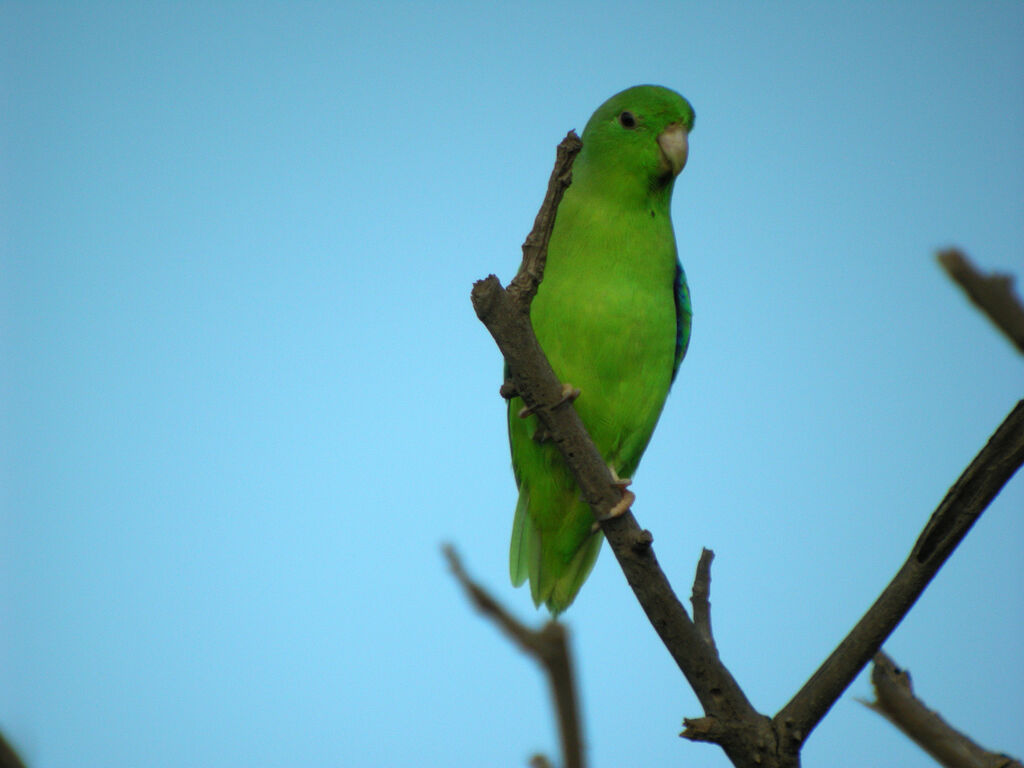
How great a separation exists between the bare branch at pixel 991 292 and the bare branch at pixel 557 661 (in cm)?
53

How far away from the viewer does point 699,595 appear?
2.66 meters

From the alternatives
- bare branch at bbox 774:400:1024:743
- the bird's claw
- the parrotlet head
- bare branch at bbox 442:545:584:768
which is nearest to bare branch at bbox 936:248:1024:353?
bare branch at bbox 442:545:584:768

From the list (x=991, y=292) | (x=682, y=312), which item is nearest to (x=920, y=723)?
(x=991, y=292)

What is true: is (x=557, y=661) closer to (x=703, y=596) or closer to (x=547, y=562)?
(x=703, y=596)

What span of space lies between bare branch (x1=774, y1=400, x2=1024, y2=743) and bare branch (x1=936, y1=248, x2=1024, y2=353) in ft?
3.53

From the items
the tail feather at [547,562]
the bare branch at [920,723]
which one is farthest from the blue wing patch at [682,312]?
the bare branch at [920,723]

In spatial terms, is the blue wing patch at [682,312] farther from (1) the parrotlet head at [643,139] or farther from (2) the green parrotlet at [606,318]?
(1) the parrotlet head at [643,139]

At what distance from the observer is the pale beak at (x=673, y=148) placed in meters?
3.80

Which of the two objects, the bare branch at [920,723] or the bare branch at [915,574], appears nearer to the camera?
the bare branch at [915,574]

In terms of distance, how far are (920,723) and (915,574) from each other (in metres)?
0.38

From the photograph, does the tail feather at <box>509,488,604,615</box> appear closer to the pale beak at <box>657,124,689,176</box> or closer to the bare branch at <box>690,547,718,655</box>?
the bare branch at <box>690,547,718,655</box>

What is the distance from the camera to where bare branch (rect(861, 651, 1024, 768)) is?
6.88ft

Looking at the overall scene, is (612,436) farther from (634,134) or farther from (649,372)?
(634,134)

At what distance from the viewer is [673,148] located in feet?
12.5
